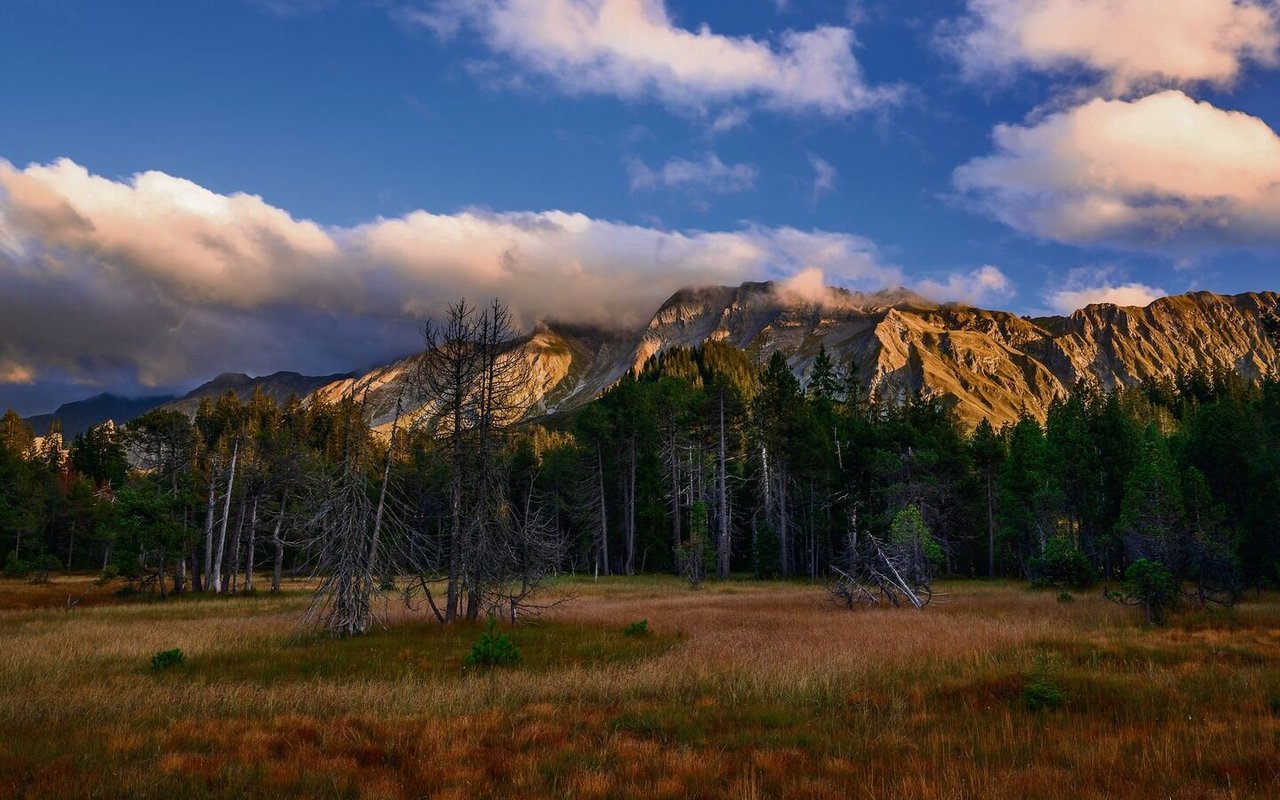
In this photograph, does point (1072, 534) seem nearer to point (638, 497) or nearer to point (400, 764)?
point (638, 497)

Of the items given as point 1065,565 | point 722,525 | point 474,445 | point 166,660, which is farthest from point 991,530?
point 166,660

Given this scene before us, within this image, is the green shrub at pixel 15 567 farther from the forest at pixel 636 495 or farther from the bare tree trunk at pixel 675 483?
the bare tree trunk at pixel 675 483

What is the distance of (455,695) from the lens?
37.1 ft

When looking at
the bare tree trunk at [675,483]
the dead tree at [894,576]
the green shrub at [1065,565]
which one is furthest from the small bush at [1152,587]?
the bare tree trunk at [675,483]

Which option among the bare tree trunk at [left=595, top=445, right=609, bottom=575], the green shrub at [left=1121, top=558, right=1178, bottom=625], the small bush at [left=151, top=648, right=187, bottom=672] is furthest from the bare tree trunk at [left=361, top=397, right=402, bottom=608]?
the bare tree trunk at [left=595, top=445, right=609, bottom=575]

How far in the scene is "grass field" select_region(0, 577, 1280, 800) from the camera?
22.9 ft

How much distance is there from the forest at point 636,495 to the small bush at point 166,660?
460cm

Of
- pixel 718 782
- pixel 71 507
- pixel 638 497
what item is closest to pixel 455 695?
pixel 718 782

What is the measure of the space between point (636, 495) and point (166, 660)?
176ft

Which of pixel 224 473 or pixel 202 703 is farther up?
pixel 224 473

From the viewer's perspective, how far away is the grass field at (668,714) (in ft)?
22.9

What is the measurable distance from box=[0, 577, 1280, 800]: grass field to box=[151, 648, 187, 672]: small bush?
29 centimetres

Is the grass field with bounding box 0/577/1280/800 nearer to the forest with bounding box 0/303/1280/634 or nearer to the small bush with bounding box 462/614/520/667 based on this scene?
the small bush with bounding box 462/614/520/667

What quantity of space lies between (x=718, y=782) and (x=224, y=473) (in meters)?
47.7
